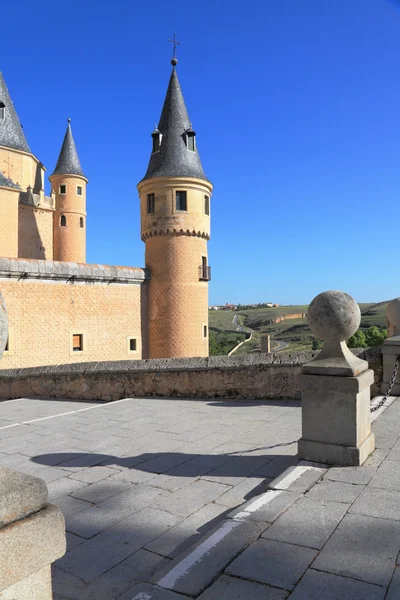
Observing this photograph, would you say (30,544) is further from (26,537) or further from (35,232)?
(35,232)

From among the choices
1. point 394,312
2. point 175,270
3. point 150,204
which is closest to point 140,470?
point 394,312

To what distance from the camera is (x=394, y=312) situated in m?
7.46

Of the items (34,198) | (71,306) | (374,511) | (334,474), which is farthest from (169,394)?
(34,198)

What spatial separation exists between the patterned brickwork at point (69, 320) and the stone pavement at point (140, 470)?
36.9 ft

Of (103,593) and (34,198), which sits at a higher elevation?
(34,198)

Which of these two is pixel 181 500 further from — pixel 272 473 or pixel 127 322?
pixel 127 322

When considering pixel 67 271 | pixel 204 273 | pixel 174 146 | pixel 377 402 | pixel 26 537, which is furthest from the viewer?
pixel 204 273

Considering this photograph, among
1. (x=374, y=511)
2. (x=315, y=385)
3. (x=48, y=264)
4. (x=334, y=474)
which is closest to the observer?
(x=374, y=511)

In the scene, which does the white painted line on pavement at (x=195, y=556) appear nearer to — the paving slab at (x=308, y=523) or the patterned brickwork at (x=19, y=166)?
the paving slab at (x=308, y=523)

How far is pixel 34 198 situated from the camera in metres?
30.6

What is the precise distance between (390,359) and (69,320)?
52.8 ft

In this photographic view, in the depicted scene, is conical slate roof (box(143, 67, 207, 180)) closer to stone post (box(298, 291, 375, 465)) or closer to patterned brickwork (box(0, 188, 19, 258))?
patterned brickwork (box(0, 188, 19, 258))

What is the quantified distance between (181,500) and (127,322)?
750 inches

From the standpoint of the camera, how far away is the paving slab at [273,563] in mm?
2348
